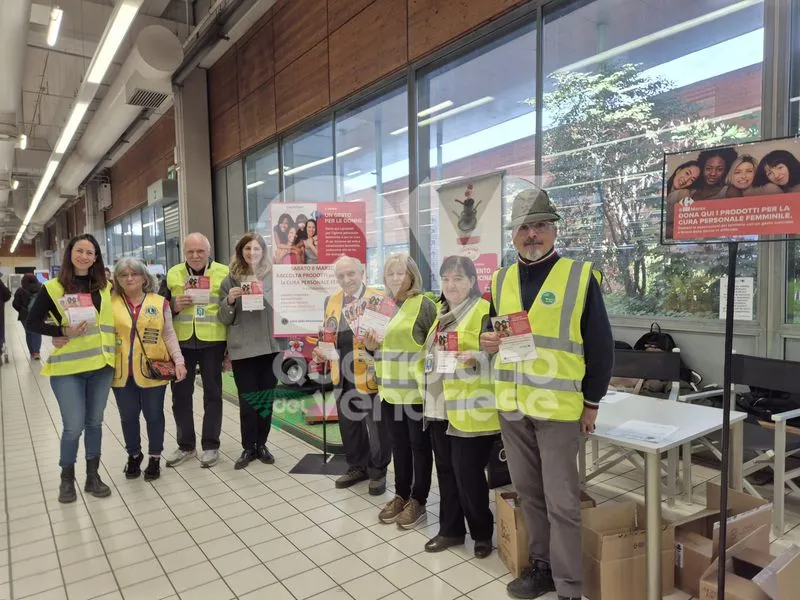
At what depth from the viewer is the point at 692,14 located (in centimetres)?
343

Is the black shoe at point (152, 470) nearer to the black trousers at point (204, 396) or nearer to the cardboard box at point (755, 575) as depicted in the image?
the black trousers at point (204, 396)

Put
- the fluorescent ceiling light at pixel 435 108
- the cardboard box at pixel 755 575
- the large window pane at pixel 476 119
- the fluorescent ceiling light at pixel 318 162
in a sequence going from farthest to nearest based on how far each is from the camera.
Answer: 1. the fluorescent ceiling light at pixel 318 162
2. the fluorescent ceiling light at pixel 435 108
3. the large window pane at pixel 476 119
4. the cardboard box at pixel 755 575

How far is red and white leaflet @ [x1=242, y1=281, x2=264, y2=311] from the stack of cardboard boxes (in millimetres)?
2092

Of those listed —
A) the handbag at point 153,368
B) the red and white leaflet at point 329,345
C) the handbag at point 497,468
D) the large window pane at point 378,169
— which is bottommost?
the handbag at point 497,468

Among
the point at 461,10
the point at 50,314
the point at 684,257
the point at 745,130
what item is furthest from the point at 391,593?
the point at 461,10

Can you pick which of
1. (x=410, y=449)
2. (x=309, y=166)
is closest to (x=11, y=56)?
(x=309, y=166)

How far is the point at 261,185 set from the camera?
25.8ft

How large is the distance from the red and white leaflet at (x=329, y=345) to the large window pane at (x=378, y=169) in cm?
224

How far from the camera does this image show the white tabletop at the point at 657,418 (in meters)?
2.01

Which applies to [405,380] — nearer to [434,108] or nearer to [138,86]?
[434,108]

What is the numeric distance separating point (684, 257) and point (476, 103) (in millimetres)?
2375

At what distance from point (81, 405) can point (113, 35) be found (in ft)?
12.0

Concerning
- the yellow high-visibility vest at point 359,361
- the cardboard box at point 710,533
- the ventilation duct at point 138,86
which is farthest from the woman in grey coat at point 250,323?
the ventilation duct at point 138,86

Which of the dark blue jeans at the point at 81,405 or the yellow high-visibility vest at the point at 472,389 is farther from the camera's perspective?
the dark blue jeans at the point at 81,405
